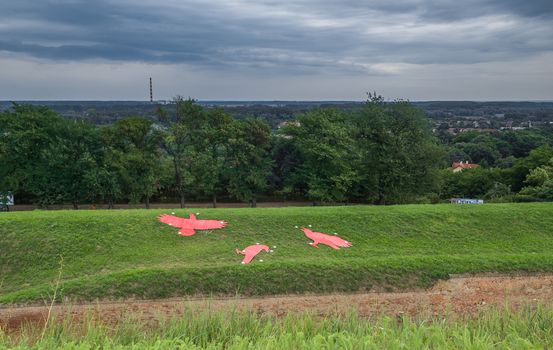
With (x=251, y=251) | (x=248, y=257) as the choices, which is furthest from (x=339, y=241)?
(x=248, y=257)

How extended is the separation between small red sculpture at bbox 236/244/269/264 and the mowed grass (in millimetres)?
304

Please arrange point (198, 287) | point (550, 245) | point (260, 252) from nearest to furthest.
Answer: point (198, 287)
point (260, 252)
point (550, 245)

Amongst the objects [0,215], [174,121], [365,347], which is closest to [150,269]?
[0,215]

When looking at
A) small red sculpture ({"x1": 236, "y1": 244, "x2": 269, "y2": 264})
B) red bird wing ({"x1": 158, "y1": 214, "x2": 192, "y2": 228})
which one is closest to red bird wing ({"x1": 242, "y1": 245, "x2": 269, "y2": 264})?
small red sculpture ({"x1": 236, "y1": 244, "x2": 269, "y2": 264})

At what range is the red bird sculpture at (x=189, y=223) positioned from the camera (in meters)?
18.5

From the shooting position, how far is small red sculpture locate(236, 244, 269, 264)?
16.5 meters

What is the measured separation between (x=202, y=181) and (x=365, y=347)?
2566cm

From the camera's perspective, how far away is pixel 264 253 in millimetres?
17109

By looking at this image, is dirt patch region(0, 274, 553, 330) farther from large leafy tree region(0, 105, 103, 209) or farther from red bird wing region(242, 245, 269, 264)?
large leafy tree region(0, 105, 103, 209)

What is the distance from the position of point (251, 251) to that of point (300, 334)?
37.8 feet

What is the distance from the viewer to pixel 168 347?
5.28 m

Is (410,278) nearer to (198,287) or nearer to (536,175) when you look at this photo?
(198,287)

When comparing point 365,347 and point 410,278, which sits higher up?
point 365,347

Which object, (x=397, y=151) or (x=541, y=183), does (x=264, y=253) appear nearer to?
(x=397, y=151)
